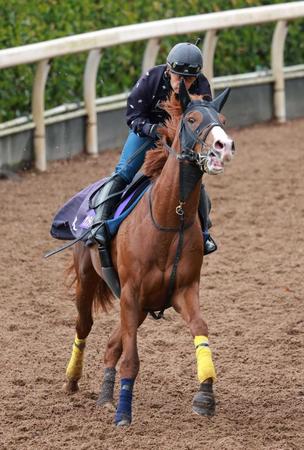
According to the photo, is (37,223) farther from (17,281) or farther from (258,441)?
(258,441)

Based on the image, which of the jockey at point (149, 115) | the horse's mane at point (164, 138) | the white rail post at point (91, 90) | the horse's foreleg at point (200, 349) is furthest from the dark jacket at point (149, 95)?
the white rail post at point (91, 90)

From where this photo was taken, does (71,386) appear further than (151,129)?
Yes

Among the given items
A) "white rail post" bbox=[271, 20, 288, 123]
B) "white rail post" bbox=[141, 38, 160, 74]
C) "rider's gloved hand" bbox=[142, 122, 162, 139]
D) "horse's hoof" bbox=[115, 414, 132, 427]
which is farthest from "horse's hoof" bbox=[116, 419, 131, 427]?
"white rail post" bbox=[271, 20, 288, 123]

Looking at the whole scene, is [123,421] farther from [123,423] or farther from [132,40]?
[132,40]

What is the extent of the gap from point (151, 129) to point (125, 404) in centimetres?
148

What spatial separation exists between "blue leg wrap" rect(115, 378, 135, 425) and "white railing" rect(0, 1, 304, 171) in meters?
5.55

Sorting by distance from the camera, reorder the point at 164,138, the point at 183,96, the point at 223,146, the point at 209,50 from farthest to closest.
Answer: the point at 209,50 → the point at 164,138 → the point at 183,96 → the point at 223,146

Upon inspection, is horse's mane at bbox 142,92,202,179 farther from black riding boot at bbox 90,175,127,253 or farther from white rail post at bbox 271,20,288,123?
white rail post at bbox 271,20,288,123

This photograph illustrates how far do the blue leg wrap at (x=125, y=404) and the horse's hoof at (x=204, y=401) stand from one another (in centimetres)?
34

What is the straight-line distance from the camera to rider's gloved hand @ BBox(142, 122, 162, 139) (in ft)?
21.4

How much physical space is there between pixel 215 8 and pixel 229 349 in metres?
8.44

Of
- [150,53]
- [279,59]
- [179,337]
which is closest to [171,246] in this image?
[179,337]

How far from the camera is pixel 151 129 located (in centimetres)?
653

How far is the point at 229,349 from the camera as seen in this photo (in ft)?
25.2
